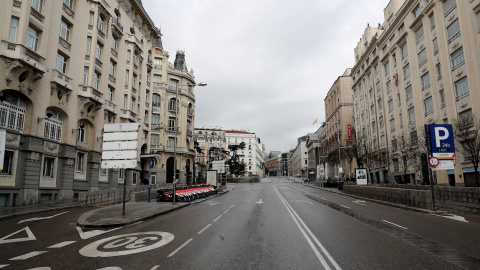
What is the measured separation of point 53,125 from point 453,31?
3854 cm

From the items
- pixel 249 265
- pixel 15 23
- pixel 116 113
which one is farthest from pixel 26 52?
pixel 249 265

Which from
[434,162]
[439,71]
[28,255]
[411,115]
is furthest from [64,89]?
[411,115]

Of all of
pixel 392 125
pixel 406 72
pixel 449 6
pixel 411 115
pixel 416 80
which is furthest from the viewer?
pixel 392 125

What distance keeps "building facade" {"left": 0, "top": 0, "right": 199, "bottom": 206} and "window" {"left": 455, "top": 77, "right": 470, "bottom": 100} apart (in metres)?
30.4

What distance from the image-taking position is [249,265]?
6.27m

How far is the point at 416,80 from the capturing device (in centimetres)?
3750

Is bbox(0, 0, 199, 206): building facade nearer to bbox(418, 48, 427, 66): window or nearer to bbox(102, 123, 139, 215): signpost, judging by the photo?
bbox(102, 123, 139, 215): signpost

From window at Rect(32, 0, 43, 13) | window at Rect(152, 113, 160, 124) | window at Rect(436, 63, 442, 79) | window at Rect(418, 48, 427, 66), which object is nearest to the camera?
window at Rect(32, 0, 43, 13)

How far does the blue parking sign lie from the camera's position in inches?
701

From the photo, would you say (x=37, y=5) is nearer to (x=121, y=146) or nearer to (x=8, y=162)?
(x=8, y=162)

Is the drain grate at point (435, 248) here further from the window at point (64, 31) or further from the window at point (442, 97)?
the window at point (442, 97)

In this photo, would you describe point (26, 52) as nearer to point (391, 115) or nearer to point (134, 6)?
point (134, 6)

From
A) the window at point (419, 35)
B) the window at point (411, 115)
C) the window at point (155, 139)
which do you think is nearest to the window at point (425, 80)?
the window at point (411, 115)

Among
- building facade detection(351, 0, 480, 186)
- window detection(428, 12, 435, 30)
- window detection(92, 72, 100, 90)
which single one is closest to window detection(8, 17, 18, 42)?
window detection(92, 72, 100, 90)
